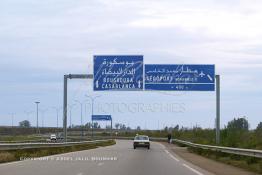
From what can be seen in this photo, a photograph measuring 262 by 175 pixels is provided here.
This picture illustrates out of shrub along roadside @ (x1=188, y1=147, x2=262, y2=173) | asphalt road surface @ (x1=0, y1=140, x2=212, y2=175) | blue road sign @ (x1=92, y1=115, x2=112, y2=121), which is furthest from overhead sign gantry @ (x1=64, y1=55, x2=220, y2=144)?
blue road sign @ (x1=92, y1=115, x2=112, y2=121)

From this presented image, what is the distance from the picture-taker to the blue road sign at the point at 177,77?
50.3 m

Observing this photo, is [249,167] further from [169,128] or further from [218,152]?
[169,128]

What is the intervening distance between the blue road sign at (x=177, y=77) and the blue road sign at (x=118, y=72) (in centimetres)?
84

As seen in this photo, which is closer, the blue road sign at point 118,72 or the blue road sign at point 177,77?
the blue road sign at point 118,72

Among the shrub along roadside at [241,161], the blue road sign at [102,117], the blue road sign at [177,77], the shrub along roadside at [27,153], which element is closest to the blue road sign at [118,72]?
the blue road sign at [177,77]

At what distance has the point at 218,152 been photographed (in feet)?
133

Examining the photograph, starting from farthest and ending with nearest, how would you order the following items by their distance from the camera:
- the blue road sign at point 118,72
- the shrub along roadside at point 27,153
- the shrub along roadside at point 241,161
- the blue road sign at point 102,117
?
the blue road sign at point 102,117 < the blue road sign at point 118,72 < the shrub along roadside at point 27,153 < the shrub along roadside at point 241,161

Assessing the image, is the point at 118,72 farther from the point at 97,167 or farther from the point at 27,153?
the point at 97,167

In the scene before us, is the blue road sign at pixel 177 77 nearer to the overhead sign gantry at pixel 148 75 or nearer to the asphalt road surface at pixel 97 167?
the overhead sign gantry at pixel 148 75

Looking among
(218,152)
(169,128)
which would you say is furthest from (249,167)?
(169,128)

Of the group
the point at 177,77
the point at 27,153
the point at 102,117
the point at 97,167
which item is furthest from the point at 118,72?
the point at 102,117

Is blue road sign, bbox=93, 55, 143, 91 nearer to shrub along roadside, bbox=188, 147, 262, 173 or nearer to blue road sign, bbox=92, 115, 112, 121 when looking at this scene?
shrub along roadside, bbox=188, 147, 262, 173

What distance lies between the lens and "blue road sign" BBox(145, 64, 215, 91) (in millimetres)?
50281

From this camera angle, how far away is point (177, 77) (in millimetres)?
50500
